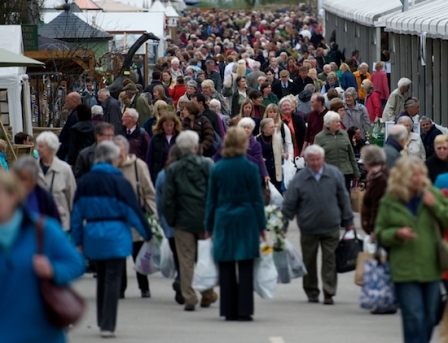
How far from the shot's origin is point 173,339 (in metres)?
10.1

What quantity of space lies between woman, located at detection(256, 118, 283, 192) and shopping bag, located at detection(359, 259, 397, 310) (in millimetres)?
6777

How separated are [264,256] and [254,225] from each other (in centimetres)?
51

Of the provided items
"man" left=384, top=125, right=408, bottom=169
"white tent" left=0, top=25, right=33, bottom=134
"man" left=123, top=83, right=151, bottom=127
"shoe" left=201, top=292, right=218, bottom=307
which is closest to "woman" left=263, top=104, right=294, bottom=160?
"man" left=123, top=83, right=151, bottom=127

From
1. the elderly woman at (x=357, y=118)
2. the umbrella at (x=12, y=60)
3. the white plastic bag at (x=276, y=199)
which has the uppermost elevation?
the umbrella at (x=12, y=60)

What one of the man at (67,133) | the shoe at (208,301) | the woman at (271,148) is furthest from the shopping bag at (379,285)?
the man at (67,133)

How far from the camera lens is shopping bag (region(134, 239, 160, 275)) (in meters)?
12.0

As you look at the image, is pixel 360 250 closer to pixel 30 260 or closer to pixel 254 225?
pixel 254 225

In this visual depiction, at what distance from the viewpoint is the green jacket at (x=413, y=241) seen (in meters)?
8.34

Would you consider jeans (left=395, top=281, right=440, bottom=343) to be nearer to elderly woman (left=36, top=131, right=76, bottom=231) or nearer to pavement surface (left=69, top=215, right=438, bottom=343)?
pavement surface (left=69, top=215, right=438, bottom=343)

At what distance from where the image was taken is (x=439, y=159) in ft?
39.8

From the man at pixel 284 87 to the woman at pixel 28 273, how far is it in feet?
65.5

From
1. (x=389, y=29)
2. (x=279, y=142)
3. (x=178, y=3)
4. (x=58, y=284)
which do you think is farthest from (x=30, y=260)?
(x=178, y=3)

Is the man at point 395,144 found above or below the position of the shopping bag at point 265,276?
above

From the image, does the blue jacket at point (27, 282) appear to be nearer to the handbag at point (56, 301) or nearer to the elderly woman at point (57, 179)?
the handbag at point (56, 301)
